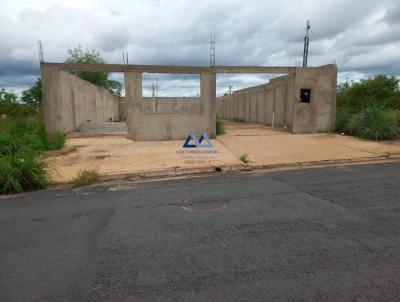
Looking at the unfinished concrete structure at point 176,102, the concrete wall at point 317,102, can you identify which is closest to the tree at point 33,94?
the unfinished concrete structure at point 176,102

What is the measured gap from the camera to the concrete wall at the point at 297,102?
43.3 ft

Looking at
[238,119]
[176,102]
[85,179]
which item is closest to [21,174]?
[85,179]

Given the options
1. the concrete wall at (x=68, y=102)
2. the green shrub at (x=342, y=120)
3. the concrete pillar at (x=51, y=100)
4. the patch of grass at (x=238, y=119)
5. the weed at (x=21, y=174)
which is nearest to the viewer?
the weed at (x=21, y=174)

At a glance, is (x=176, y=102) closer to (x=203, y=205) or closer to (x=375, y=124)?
(x=375, y=124)

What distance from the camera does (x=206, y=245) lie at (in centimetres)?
332

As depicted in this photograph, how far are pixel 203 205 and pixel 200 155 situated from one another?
4219mm

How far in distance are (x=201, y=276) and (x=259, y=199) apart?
2411 millimetres

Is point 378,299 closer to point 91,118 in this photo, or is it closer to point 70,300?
point 70,300

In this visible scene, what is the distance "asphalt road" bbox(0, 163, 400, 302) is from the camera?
A: 2.53 meters

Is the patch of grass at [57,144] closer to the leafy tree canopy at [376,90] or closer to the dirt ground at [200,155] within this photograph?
the dirt ground at [200,155]

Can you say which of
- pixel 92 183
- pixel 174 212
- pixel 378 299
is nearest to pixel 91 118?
pixel 92 183

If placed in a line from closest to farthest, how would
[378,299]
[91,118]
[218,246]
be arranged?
[378,299] → [218,246] → [91,118]

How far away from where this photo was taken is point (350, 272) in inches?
107

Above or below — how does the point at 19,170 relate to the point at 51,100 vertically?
below
